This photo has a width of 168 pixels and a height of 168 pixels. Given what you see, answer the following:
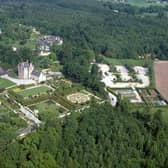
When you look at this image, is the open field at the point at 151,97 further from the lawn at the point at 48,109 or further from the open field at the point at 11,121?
the open field at the point at 11,121

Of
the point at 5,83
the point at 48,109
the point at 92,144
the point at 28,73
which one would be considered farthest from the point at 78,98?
the point at 92,144

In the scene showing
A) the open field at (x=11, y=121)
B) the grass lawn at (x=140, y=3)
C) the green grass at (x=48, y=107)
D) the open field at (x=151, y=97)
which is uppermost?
the grass lawn at (x=140, y=3)

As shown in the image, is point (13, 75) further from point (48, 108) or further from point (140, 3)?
point (140, 3)

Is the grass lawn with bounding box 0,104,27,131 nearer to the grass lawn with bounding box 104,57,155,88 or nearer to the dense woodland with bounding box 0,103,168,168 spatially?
the dense woodland with bounding box 0,103,168,168

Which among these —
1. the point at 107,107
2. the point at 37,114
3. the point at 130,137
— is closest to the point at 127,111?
the point at 107,107

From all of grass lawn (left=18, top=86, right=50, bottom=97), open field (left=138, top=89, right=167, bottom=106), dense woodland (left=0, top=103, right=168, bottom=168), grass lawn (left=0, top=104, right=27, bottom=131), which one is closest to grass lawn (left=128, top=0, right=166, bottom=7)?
open field (left=138, top=89, right=167, bottom=106)

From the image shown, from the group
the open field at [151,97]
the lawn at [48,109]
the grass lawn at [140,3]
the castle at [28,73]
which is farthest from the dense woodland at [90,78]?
the grass lawn at [140,3]

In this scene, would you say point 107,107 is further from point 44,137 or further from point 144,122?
point 44,137
